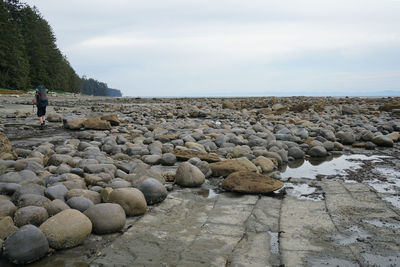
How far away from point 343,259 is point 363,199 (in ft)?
4.66

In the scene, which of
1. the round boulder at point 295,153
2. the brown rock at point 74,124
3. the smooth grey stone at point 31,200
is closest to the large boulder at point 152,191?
the smooth grey stone at point 31,200

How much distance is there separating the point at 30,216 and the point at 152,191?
1.13 metres

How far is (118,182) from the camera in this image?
3.61 metres

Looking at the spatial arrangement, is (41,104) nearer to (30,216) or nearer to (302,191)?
(30,216)

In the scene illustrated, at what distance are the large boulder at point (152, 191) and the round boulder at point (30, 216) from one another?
0.96 meters

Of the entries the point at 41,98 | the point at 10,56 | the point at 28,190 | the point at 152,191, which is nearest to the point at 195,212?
the point at 152,191

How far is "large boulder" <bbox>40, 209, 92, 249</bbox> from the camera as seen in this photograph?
8.08 ft

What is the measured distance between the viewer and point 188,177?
4.04 m

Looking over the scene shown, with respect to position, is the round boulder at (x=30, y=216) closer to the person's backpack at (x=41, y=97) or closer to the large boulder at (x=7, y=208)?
the large boulder at (x=7, y=208)

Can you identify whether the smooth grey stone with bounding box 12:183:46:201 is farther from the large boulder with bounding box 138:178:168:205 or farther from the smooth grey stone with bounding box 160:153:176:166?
the smooth grey stone with bounding box 160:153:176:166

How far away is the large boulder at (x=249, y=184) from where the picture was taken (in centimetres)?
373

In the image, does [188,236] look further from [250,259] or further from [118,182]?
[118,182]

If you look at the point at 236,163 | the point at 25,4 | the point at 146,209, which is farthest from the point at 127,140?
the point at 25,4

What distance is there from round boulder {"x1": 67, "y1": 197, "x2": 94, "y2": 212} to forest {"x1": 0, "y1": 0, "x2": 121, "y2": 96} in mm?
37230
